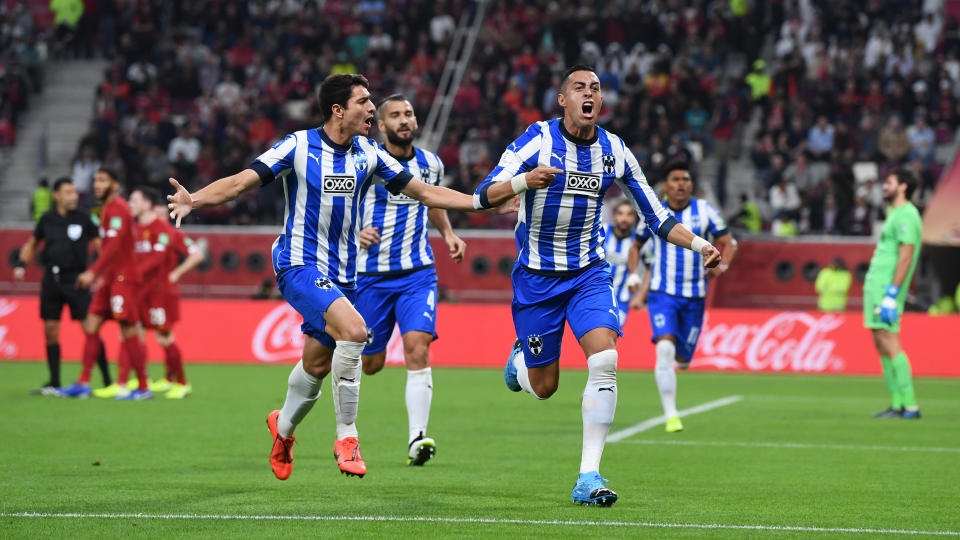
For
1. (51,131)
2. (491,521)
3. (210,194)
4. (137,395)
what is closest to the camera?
(491,521)

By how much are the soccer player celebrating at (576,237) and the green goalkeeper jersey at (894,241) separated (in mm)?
A: 6414

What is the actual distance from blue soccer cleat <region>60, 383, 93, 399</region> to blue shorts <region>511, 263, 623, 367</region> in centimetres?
873

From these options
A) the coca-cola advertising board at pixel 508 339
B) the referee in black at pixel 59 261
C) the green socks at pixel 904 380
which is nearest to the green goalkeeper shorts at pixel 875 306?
the green socks at pixel 904 380

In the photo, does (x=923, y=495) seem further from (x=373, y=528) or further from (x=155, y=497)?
(x=155, y=497)

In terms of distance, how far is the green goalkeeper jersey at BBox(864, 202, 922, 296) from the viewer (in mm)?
14016

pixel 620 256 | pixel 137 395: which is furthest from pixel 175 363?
pixel 620 256

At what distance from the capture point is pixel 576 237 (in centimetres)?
837

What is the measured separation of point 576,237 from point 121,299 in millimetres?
8209

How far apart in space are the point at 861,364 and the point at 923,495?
43.7 feet

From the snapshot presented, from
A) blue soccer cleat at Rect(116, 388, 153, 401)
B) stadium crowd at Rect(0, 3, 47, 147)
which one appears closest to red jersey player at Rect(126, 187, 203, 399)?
blue soccer cleat at Rect(116, 388, 153, 401)

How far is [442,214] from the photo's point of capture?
10.8 metres

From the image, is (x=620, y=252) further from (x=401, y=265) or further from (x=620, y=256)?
(x=401, y=265)

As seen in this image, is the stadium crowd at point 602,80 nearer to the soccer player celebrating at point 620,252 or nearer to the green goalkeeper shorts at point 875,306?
the soccer player celebrating at point 620,252

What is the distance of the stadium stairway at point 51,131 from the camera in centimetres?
3095
